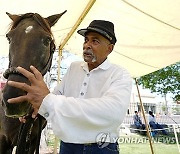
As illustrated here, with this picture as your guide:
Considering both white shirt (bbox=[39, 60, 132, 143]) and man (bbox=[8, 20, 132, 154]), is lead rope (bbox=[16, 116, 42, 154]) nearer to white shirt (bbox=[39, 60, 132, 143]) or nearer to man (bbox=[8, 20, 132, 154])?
man (bbox=[8, 20, 132, 154])

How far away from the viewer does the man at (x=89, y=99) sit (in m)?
1.12

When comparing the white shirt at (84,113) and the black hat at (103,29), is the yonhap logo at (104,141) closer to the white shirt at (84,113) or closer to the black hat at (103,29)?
the white shirt at (84,113)

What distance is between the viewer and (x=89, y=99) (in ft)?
4.01

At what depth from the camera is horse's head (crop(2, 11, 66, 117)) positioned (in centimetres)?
146

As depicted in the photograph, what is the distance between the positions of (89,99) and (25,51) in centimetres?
64

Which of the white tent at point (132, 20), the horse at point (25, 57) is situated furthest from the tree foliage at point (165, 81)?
the horse at point (25, 57)

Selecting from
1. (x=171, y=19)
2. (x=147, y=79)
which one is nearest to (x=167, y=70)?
(x=147, y=79)

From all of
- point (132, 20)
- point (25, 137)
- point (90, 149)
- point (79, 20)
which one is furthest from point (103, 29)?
point (79, 20)

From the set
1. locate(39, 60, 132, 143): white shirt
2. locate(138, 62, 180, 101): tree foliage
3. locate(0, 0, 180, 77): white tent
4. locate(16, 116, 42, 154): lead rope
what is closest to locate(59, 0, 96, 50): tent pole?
locate(0, 0, 180, 77): white tent

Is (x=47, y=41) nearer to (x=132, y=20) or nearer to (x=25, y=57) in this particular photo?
(x=25, y=57)

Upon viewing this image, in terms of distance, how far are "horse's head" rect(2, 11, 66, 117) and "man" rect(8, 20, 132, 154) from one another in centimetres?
24

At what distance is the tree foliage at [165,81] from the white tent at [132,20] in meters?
13.6

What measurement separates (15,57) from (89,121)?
28.9 inches

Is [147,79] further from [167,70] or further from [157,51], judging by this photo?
[157,51]
